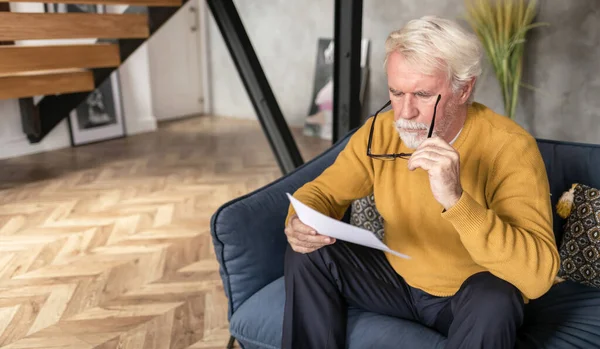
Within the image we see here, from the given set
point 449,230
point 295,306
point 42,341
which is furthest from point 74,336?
point 449,230

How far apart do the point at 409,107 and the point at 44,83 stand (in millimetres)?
2825

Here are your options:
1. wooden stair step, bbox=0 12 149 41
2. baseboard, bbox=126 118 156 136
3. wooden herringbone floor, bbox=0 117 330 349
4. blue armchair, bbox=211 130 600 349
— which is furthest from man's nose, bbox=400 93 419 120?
baseboard, bbox=126 118 156 136

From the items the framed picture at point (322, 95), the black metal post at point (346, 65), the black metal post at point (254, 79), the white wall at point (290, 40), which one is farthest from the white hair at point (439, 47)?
the white wall at point (290, 40)

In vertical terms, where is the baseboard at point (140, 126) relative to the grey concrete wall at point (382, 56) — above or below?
below

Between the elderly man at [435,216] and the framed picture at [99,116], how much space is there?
3551 millimetres

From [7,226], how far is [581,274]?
104 inches

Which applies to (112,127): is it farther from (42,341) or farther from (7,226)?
(42,341)

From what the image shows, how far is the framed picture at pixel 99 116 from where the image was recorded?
4480 millimetres

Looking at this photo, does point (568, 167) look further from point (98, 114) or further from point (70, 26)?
point (98, 114)

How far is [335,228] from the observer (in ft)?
3.83

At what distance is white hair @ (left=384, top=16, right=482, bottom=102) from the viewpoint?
1188 millimetres

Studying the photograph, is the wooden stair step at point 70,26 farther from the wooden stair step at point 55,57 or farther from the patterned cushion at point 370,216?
the patterned cushion at point 370,216

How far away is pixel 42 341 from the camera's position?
72.2 inches

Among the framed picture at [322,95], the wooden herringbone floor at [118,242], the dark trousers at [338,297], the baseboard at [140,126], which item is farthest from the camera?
the baseboard at [140,126]
